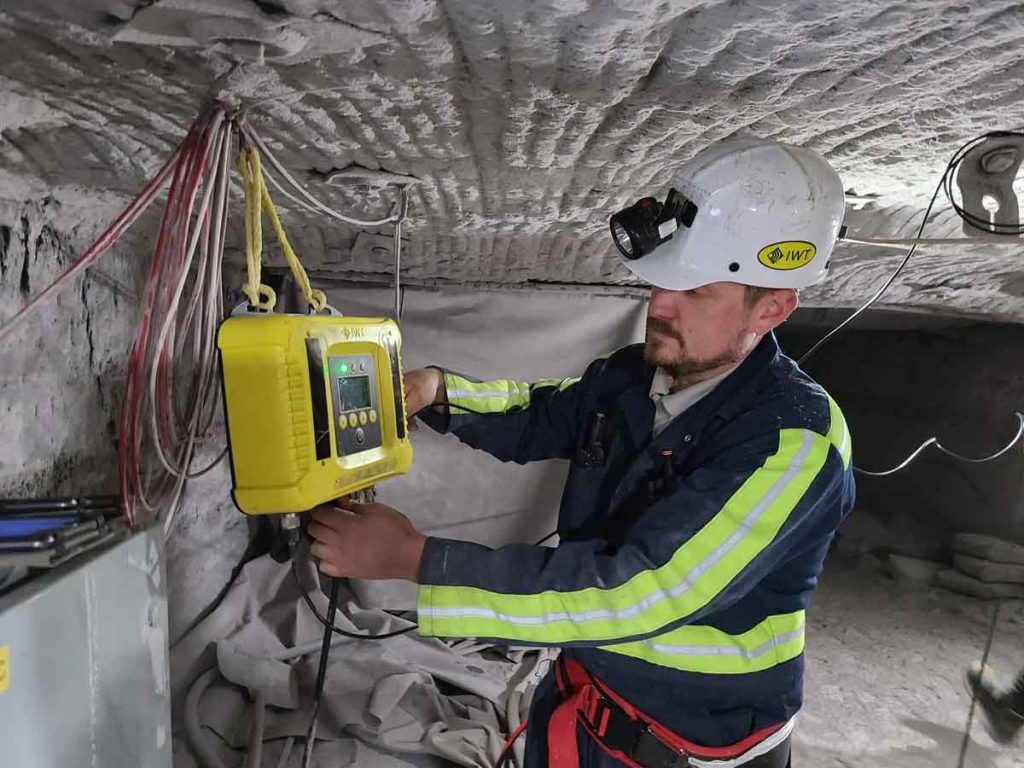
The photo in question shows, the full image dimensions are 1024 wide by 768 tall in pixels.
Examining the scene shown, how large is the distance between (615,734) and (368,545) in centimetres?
49

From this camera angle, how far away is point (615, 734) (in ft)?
3.38

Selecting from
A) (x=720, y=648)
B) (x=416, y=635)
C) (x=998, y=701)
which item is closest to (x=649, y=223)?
(x=720, y=648)

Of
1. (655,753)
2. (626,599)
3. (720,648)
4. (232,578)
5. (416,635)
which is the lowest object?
(416,635)

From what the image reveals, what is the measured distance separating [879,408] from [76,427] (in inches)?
155

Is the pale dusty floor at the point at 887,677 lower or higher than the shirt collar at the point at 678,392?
lower

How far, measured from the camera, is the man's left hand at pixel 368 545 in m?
0.83

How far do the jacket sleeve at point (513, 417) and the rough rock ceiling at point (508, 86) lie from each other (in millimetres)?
365

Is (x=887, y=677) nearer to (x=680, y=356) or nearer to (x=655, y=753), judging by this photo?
(x=655, y=753)

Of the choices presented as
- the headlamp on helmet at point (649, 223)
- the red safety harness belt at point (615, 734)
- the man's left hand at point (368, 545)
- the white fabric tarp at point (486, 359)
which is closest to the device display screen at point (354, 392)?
the man's left hand at point (368, 545)

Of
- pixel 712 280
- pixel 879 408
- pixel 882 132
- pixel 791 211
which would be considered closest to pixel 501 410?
pixel 712 280

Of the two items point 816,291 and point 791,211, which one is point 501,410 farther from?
point 816,291

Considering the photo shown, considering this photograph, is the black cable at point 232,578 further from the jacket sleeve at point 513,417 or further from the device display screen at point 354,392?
the device display screen at point 354,392

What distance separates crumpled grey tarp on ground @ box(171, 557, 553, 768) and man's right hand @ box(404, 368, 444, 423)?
86 centimetres

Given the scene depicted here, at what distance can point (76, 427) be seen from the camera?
1223 mm
